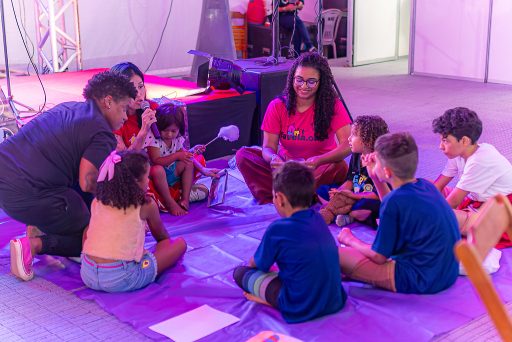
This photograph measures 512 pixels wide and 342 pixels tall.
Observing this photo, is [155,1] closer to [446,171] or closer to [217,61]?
[217,61]

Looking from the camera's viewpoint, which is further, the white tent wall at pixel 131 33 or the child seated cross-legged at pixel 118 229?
the white tent wall at pixel 131 33

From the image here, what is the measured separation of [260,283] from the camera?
2.93 metres

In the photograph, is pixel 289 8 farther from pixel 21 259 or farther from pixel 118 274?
pixel 118 274

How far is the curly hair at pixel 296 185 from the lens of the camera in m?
2.74

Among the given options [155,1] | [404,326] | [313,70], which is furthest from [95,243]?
[155,1]

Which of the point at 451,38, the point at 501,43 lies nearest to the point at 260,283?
the point at 501,43

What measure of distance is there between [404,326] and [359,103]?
195 inches

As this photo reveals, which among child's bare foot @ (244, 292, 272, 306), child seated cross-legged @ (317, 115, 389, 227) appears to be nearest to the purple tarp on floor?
child's bare foot @ (244, 292, 272, 306)

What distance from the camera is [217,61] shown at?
5.88 meters

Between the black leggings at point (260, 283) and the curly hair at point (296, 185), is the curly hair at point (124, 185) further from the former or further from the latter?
the curly hair at point (296, 185)

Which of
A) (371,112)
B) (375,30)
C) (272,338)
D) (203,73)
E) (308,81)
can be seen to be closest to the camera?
(272,338)

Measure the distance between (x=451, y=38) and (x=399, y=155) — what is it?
662 centimetres

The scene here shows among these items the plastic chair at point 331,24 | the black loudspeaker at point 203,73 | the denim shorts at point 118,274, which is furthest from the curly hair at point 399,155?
the plastic chair at point 331,24

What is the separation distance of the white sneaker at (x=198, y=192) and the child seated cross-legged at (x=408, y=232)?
5.22ft
